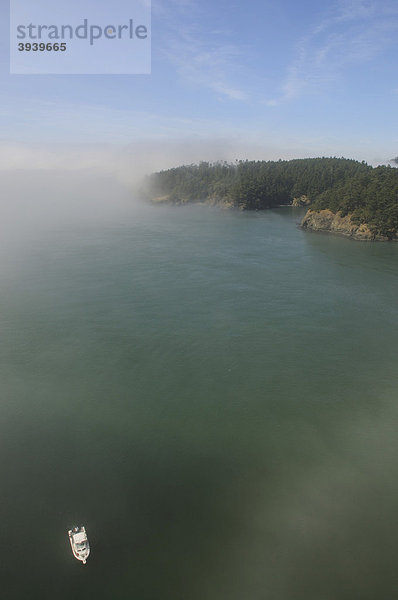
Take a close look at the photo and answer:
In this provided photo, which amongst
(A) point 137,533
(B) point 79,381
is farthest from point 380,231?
(A) point 137,533

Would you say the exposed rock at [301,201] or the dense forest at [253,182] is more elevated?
the dense forest at [253,182]

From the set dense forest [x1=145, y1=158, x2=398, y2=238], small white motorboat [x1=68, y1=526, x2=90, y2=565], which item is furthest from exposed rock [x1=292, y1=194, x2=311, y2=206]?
small white motorboat [x1=68, y1=526, x2=90, y2=565]

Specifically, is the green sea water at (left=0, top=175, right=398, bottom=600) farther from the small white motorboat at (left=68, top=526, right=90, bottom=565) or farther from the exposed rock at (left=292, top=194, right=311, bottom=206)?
the exposed rock at (left=292, top=194, right=311, bottom=206)

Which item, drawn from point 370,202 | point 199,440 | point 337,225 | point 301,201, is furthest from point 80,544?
point 301,201

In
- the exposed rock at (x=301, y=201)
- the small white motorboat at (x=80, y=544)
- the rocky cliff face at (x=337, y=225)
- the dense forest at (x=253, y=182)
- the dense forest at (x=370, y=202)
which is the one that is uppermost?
the dense forest at (x=253, y=182)

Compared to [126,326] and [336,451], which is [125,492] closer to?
[336,451]

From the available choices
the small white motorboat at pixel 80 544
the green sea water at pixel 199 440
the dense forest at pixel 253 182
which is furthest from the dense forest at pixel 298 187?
the small white motorboat at pixel 80 544

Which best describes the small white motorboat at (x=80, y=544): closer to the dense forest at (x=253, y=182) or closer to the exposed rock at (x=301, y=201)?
the dense forest at (x=253, y=182)
